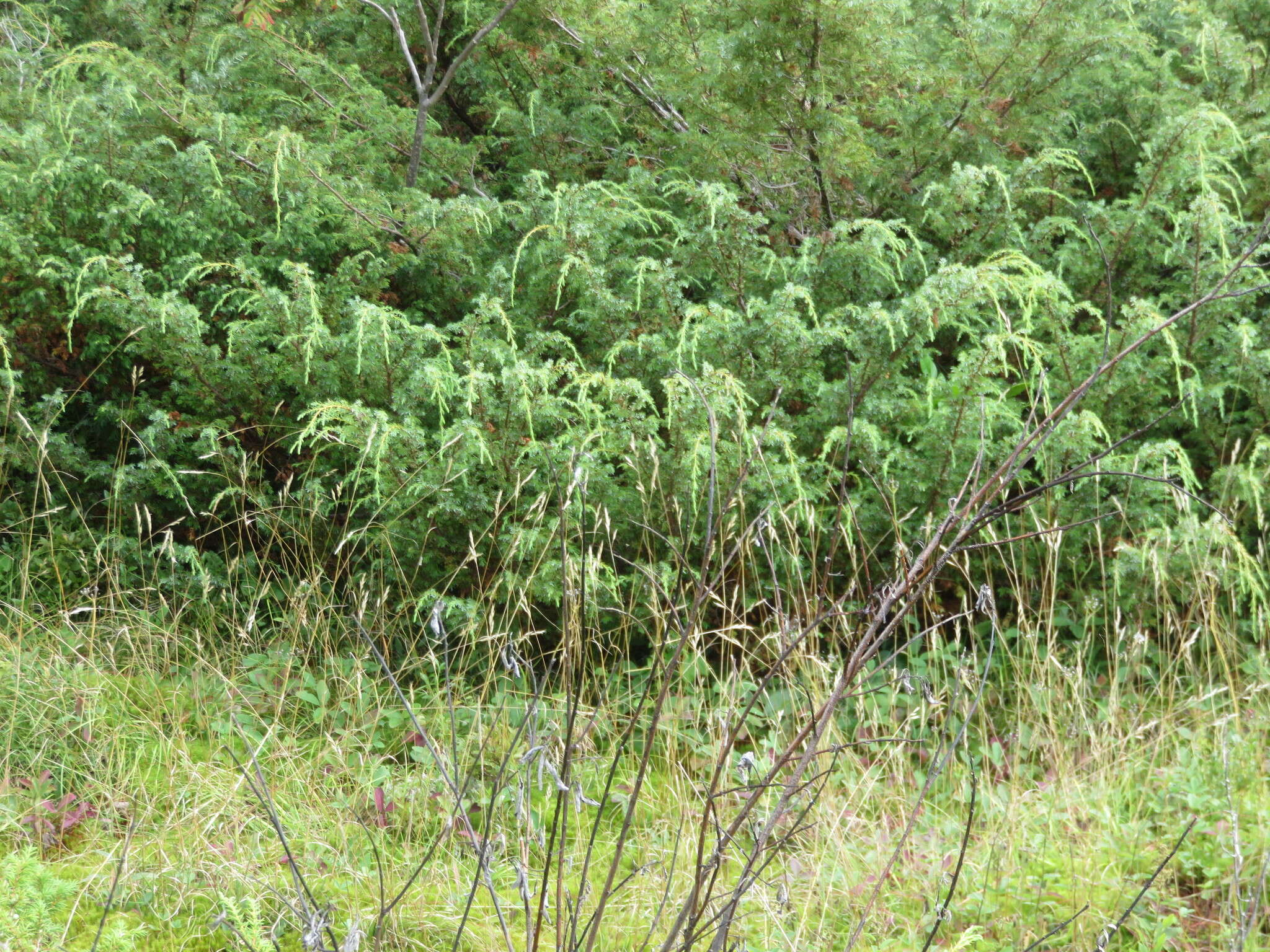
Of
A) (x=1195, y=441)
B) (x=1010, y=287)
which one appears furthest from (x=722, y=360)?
(x=1195, y=441)

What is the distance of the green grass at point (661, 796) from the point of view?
189 centimetres

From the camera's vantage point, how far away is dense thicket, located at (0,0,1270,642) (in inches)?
106

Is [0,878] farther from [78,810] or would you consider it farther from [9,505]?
[9,505]

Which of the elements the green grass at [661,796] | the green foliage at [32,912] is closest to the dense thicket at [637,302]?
the green grass at [661,796]

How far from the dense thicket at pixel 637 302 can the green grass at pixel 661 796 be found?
28cm

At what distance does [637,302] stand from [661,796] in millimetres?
1426

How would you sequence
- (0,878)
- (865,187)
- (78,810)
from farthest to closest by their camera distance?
(865,187)
(78,810)
(0,878)

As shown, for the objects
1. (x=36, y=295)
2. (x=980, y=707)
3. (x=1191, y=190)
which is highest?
(x=1191, y=190)

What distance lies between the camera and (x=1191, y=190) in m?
3.39

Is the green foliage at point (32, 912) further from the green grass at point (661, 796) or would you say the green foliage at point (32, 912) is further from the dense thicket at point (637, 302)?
the dense thicket at point (637, 302)

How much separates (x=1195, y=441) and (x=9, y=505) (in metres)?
3.67

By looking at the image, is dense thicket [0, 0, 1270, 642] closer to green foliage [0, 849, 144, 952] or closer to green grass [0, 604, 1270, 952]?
green grass [0, 604, 1270, 952]

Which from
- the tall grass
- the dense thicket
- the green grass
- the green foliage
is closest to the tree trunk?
the dense thicket

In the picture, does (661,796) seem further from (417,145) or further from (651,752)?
(417,145)
